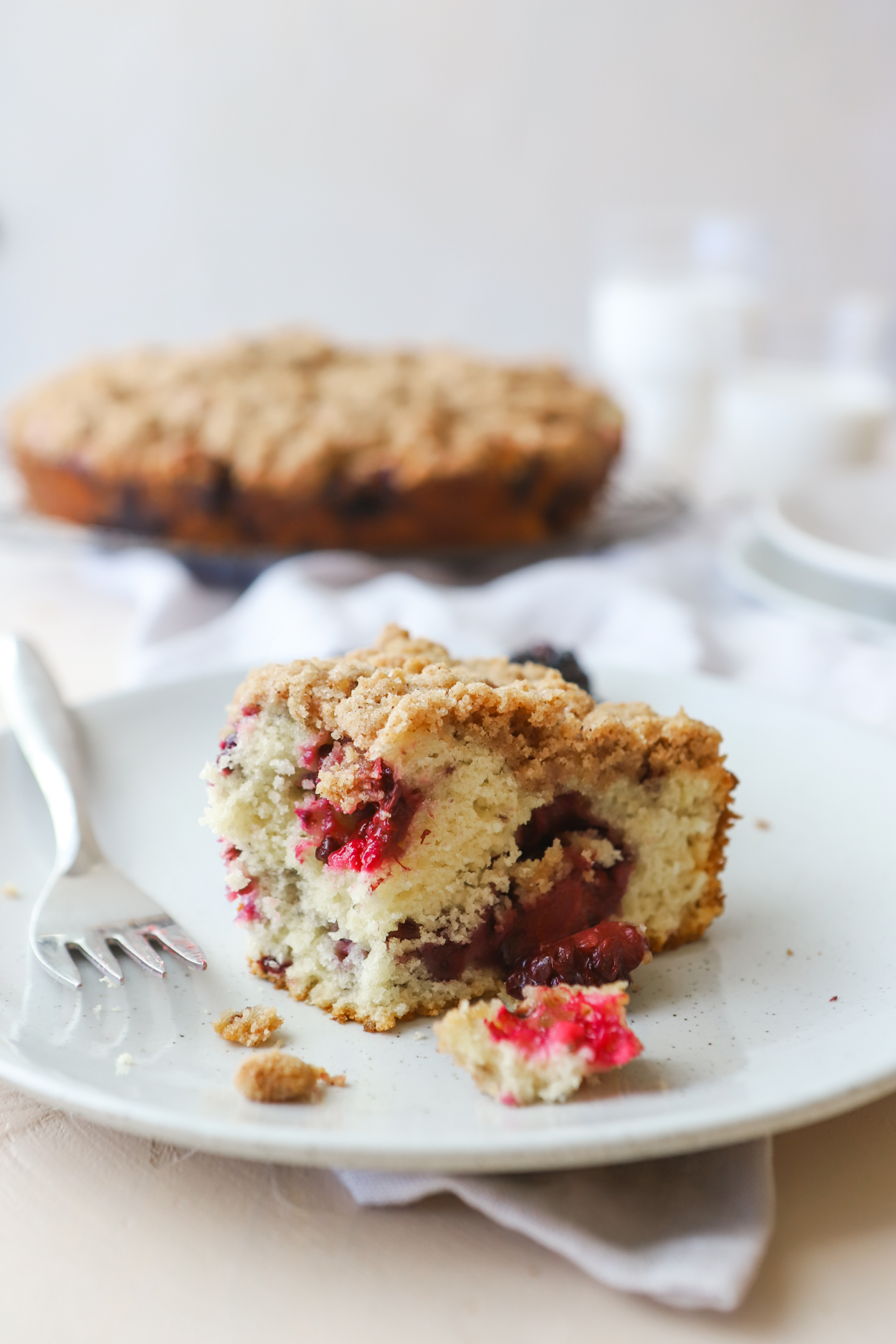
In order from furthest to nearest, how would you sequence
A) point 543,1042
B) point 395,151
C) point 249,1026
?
point 395,151 < point 249,1026 < point 543,1042

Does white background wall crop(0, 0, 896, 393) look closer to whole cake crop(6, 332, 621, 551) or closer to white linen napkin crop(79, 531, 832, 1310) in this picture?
whole cake crop(6, 332, 621, 551)

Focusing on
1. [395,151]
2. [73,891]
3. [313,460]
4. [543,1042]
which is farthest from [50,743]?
[395,151]

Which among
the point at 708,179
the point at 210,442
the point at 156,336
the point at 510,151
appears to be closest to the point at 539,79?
the point at 510,151

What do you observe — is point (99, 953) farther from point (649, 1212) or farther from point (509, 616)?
point (509, 616)

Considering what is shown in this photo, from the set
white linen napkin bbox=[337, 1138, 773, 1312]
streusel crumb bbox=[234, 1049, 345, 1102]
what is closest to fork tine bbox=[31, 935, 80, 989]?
streusel crumb bbox=[234, 1049, 345, 1102]

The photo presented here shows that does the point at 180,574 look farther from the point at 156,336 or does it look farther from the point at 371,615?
the point at 156,336

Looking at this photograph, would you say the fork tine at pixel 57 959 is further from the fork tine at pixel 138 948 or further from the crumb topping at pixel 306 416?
the crumb topping at pixel 306 416

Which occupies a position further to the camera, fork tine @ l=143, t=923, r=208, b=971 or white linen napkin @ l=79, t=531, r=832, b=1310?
white linen napkin @ l=79, t=531, r=832, b=1310
